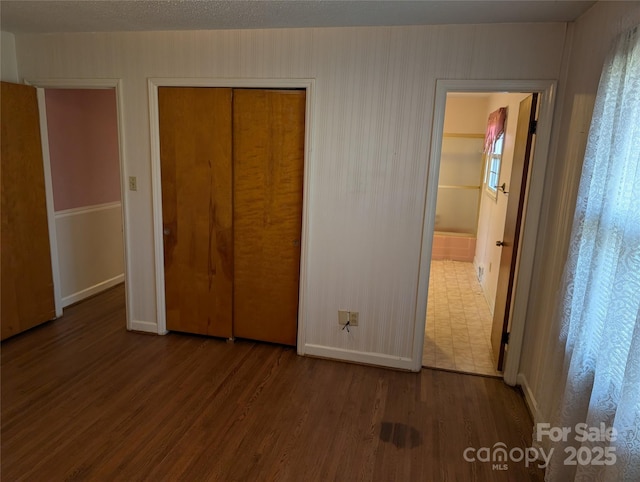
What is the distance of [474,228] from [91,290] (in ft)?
17.1

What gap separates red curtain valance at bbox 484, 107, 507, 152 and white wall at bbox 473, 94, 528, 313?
9 cm

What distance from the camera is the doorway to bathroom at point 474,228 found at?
3155 millimetres

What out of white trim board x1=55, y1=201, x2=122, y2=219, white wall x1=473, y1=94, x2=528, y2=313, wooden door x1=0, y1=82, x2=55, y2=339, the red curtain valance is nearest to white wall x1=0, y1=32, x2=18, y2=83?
wooden door x1=0, y1=82, x2=55, y2=339

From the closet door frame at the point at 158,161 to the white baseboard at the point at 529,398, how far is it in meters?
1.54

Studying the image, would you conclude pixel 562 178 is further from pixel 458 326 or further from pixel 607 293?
pixel 458 326

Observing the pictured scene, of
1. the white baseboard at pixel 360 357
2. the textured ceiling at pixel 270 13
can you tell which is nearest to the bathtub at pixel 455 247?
the white baseboard at pixel 360 357

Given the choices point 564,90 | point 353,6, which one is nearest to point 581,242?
point 564,90

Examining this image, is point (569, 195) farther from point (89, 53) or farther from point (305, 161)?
point (89, 53)

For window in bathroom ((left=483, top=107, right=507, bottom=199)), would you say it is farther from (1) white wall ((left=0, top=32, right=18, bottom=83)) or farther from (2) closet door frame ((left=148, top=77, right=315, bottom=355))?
(1) white wall ((left=0, top=32, right=18, bottom=83))

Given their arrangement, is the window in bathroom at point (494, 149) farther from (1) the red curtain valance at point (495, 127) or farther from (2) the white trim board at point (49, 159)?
(2) the white trim board at point (49, 159)

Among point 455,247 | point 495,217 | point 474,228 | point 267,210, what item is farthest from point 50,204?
point 474,228

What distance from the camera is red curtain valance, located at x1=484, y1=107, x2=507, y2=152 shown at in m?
4.63

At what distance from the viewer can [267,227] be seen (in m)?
3.12

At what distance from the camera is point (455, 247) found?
625 cm
